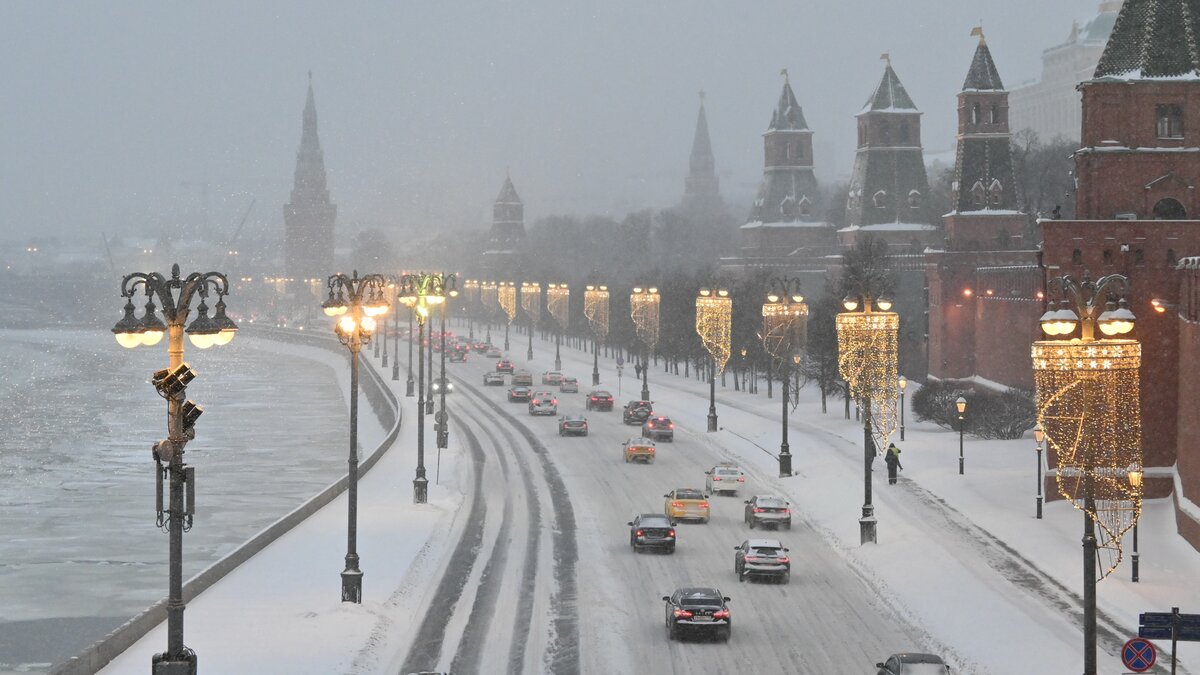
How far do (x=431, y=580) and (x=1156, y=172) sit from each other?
27667mm

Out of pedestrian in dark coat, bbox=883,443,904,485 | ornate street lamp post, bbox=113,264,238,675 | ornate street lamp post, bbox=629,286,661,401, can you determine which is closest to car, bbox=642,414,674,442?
ornate street lamp post, bbox=629,286,661,401

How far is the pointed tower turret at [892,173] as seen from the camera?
118 m

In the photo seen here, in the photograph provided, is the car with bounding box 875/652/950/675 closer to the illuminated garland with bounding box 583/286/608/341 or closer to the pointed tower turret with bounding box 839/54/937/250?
the illuminated garland with bounding box 583/286/608/341

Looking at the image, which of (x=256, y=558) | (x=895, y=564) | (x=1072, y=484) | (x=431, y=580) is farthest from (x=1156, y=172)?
(x=256, y=558)

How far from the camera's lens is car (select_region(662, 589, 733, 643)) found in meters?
30.4

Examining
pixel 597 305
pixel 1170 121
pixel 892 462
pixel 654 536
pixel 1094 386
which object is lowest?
pixel 654 536

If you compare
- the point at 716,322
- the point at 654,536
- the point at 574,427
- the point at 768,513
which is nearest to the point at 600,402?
the point at 574,427

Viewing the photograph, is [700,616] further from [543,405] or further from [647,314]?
[647,314]

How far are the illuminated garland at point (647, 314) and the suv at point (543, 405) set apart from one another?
6401 mm

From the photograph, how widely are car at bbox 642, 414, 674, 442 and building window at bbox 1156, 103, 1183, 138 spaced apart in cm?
2983

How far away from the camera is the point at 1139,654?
20.5 m

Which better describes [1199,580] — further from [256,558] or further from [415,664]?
[256,558]

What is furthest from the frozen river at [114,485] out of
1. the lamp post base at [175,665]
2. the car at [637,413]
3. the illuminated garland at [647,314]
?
the illuminated garland at [647,314]

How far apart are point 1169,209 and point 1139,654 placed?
32.1 meters
